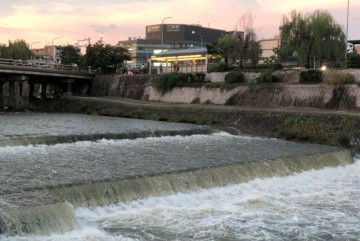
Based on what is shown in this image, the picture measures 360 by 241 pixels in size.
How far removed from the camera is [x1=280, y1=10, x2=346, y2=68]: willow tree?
49.9m

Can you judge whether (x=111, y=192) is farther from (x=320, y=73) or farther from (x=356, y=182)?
(x=320, y=73)

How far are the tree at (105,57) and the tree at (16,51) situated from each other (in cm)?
3857

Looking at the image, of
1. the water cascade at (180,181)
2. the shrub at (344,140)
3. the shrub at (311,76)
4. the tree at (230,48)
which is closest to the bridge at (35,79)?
the tree at (230,48)

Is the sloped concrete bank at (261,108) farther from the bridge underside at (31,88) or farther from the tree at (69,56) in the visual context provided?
the tree at (69,56)

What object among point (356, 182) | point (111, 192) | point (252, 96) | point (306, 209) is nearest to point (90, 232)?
point (111, 192)

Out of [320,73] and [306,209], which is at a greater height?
[320,73]

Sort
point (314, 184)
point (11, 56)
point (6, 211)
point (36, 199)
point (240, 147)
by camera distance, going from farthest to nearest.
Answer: point (11, 56) → point (240, 147) → point (314, 184) → point (36, 199) → point (6, 211)

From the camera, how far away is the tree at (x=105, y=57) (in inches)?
2783

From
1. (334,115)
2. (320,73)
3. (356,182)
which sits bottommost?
(356,182)

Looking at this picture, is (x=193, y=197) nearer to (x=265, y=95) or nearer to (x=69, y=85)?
(x=265, y=95)

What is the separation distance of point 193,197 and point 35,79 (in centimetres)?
5150

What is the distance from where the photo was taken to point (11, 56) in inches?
4144

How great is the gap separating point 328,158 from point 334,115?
8.21 meters

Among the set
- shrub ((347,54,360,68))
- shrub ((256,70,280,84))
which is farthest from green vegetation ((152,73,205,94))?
shrub ((347,54,360,68))
